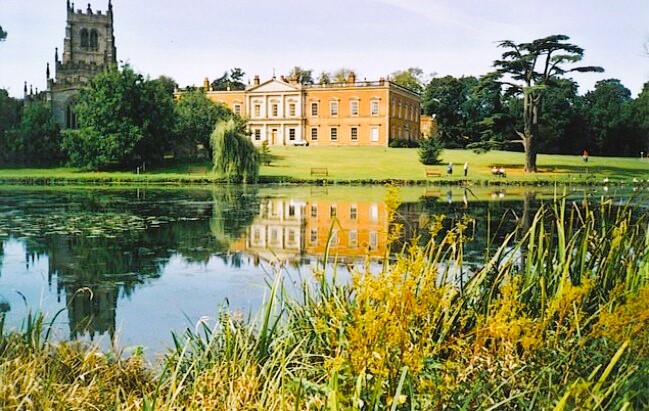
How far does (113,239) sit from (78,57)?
2043 centimetres

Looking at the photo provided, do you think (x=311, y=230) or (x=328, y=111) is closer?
(x=311, y=230)

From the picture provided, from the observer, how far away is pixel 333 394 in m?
1.40

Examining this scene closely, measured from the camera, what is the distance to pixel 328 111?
41.1 metres

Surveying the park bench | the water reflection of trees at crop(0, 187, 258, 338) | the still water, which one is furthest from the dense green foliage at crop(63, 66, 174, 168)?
the park bench

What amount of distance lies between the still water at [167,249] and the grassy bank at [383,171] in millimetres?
3288

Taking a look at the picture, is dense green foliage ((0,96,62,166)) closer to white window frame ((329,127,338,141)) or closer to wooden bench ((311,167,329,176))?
wooden bench ((311,167,329,176))

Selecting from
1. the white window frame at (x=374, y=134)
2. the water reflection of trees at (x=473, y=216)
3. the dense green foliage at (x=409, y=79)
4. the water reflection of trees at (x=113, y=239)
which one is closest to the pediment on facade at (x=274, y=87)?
the white window frame at (x=374, y=134)

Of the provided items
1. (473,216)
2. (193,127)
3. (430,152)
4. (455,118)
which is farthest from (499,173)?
(193,127)

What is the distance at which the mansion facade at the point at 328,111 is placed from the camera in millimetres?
40031

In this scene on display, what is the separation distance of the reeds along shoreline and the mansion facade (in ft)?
122

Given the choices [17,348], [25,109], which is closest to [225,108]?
[25,109]

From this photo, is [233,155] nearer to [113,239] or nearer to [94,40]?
[94,40]

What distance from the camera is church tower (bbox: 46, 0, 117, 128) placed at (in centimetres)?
1788

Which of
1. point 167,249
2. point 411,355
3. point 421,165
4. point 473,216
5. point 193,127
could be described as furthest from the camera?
point 193,127
